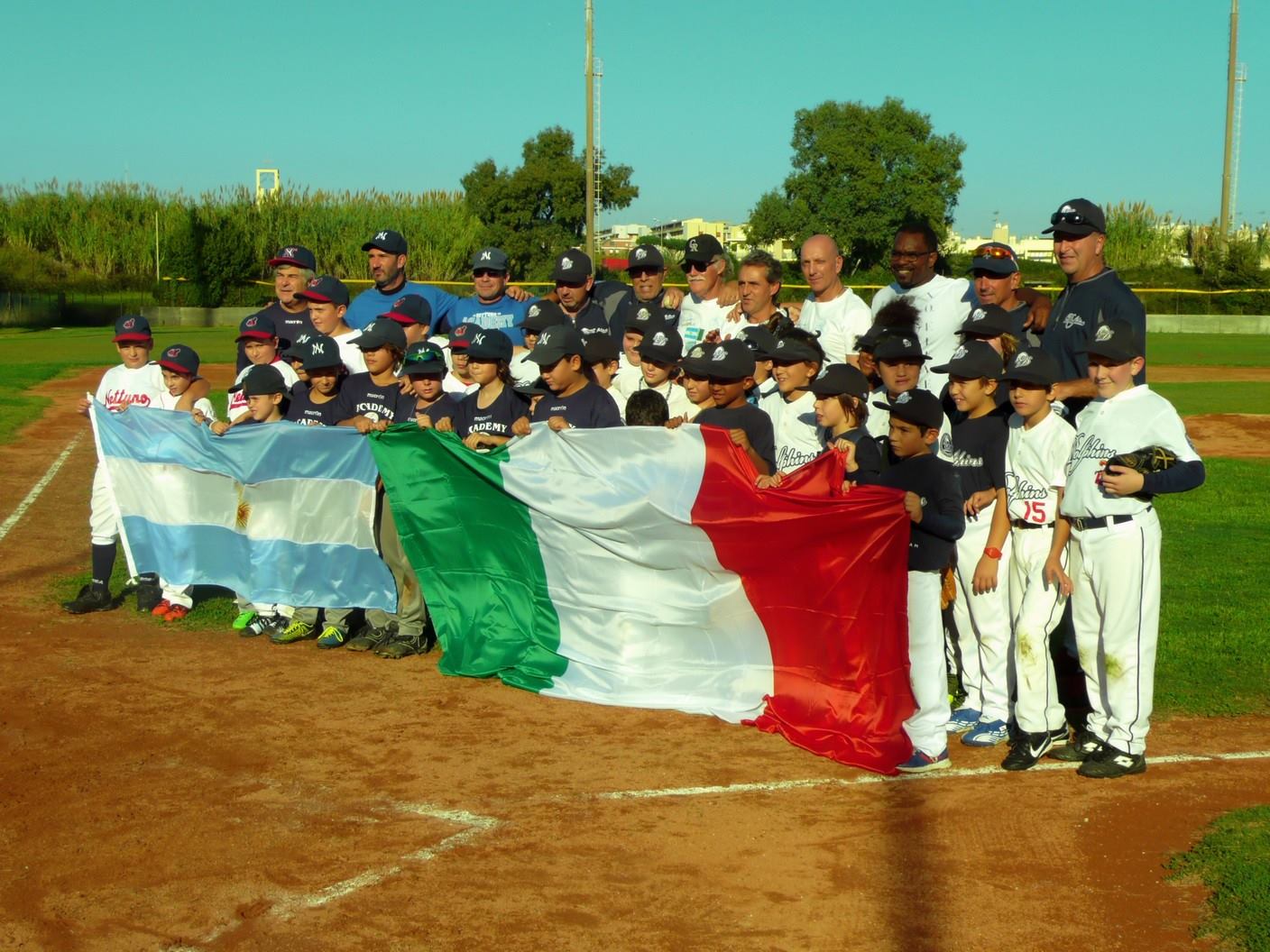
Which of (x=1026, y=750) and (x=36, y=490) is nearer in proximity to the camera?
(x=1026, y=750)

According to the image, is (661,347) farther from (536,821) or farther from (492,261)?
(536,821)

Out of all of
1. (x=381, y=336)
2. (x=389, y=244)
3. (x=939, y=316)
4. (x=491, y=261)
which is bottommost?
(x=381, y=336)

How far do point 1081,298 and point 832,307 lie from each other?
1783 millimetres

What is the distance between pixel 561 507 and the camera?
24.7ft

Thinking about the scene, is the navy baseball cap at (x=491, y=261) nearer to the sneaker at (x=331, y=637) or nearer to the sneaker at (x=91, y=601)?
the sneaker at (x=331, y=637)

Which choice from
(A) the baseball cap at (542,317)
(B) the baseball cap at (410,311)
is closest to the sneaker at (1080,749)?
(A) the baseball cap at (542,317)

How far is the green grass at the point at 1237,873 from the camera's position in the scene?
14.8 feet

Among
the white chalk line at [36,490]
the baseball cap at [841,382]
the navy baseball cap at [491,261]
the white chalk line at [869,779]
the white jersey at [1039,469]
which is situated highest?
the navy baseball cap at [491,261]

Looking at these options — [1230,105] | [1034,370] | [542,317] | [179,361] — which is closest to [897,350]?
[1034,370]

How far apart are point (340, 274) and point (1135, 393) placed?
4696 centimetres

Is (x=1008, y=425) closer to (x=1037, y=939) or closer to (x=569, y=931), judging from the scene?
(x=1037, y=939)

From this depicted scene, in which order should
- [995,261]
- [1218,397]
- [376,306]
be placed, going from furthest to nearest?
[1218,397] < [376,306] < [995,261]

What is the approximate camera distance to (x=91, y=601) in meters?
9.34

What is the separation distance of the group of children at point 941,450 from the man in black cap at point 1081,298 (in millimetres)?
249
